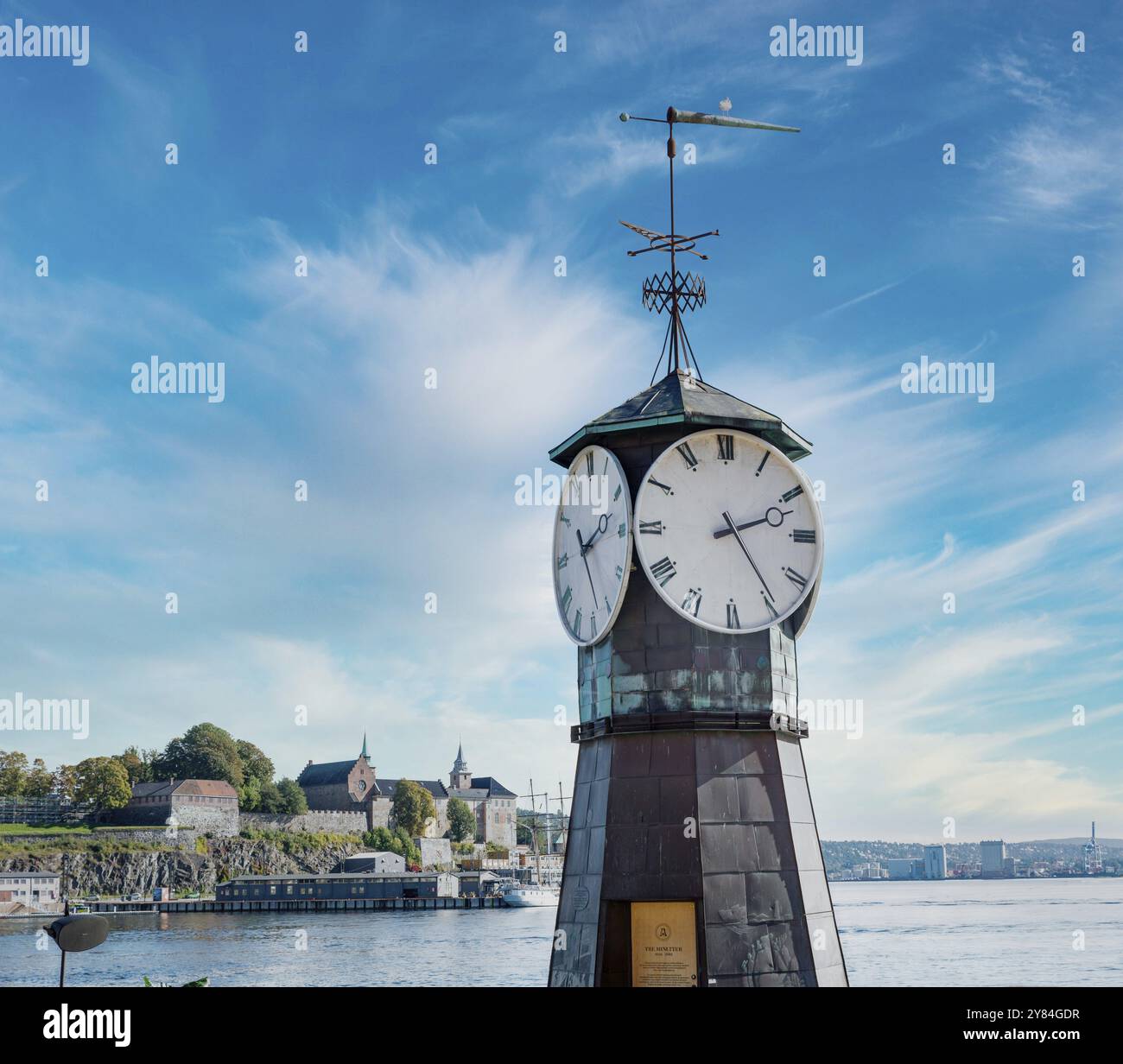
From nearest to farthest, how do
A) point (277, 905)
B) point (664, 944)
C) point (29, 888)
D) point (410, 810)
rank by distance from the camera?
point (664, 944), point (29, 888), point (277, 905), point (410, 810)

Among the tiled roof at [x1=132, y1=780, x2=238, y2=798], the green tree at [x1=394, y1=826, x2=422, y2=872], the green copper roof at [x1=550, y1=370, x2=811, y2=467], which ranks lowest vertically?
the green tree at [x1=394, y1=826, x2=422, y2=872]

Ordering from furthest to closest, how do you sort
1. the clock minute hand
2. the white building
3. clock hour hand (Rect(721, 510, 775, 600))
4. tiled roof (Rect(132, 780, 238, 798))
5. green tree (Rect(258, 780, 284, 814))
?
green tree (Rect(258, 780, 284, 814)) < tiled roof (Rect(132, 780, 238, 798)) < the white building < the clock minute hand < clock hour hand (Rect(721, 510, 775, 600))

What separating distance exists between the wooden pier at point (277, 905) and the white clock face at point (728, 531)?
5535 inches

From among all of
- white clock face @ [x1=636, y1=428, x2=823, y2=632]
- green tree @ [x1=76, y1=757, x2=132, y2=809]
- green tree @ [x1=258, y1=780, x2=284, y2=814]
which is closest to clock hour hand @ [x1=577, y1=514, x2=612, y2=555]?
white clock face @ [x1=636, y1=428, x2=823, y2=632]

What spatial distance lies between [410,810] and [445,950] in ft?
297

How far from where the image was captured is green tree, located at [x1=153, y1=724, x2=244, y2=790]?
16612cm

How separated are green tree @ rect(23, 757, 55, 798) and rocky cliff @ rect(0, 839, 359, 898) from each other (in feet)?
48.7

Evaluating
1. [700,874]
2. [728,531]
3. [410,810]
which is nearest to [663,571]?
[728,531]

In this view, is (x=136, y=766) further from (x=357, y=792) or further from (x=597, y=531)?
(x=597, y=531)

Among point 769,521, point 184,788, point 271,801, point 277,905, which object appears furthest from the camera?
point 271,801

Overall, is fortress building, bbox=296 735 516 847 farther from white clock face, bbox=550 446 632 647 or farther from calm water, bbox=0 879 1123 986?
white clock face, bbox=550 446 632 647

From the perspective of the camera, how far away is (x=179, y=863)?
521 ft

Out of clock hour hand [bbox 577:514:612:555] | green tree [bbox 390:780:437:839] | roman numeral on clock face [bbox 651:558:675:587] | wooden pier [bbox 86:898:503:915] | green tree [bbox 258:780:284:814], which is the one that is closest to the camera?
roman numeral on clock face [bbox 651:558:675:587]
